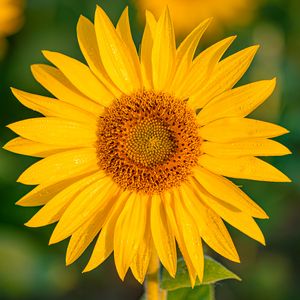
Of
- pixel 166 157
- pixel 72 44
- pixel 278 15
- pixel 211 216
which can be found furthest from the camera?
pixel 278 15

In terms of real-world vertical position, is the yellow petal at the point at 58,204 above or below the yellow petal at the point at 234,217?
above

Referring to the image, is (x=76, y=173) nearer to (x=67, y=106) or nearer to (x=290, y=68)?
(x=67, y=106)

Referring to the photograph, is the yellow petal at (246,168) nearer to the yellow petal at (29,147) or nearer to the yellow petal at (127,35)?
the yellow petal at (127,35)

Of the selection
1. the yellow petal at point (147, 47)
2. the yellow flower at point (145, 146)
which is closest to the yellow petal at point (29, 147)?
the yellow flower at point (145, 146)

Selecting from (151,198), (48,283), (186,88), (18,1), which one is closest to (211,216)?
(151,198)

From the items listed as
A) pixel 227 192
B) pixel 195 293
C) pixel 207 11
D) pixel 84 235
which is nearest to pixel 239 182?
pixel 207 11

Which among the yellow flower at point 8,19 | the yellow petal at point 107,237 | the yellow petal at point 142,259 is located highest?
the yellow flower at point 8,19

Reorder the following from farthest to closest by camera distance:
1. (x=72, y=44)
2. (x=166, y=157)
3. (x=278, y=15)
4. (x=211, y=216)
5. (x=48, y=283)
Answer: (x=278, y=15) < (x=72, y=44) < (x=48, y=283) < (x=166, y=157) < (x=211, y=216)
